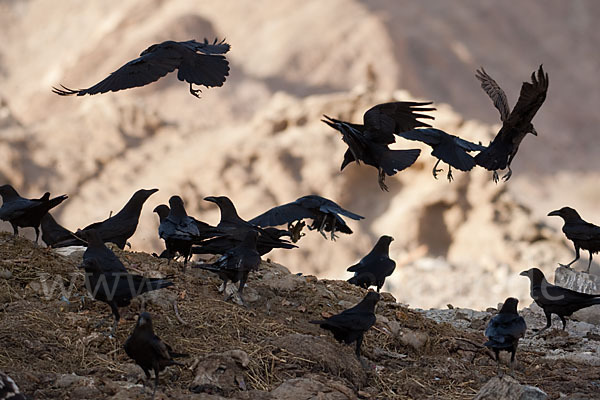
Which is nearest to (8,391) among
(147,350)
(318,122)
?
(147,350)

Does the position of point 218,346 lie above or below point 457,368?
below

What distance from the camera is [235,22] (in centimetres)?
2178

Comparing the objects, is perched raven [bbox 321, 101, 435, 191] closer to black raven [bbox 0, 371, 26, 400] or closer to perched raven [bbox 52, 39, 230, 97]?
perched raven [bbox 52, 39, 230, 97]

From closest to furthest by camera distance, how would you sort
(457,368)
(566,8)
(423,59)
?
(457,368) < (423,59) < (566,8)

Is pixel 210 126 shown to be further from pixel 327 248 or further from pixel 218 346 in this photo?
pixel 218 346

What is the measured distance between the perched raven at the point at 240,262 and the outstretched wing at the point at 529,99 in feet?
8.17

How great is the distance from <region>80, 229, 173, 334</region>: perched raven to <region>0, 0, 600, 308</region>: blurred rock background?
11.2 m

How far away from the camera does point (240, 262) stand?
7328 mm

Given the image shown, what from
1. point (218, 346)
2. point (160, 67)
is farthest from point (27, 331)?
point (160, 67)

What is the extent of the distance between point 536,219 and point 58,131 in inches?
385

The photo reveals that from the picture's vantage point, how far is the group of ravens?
674 centimetres

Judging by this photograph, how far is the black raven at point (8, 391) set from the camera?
5.00 m

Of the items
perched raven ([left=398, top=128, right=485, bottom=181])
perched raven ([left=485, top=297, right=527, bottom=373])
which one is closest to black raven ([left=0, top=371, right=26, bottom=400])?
perched raven ([left=485, top=297, right=527, bottom=373])

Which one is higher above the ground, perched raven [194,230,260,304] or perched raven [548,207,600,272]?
perched raven [548,207,600,272]
